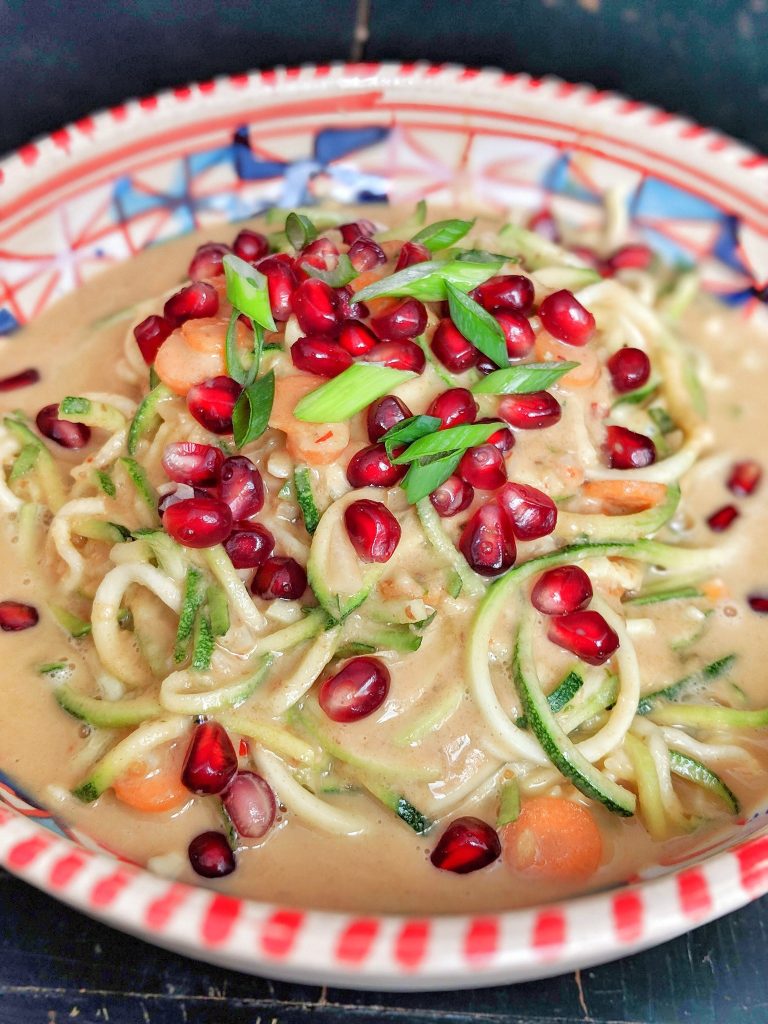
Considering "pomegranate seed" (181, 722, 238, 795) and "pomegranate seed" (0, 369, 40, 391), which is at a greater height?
"pomegranate seed" (0, 369, 40, 391)

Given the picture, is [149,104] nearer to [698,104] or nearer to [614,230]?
[614,230]

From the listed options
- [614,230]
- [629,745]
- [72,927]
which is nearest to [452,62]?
[614,230]

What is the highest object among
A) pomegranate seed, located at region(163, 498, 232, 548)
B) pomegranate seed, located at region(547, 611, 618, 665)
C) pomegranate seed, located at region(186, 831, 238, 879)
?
pomegranate seed, located at region(163, 498, 232, 548)

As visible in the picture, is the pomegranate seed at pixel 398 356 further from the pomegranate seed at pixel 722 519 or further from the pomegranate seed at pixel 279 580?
the pomegranate seed at pixel 722 519

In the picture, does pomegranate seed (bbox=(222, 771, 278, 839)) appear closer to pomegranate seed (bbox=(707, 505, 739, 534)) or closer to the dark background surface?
pomegranate seed (bbox=(707, 505, 739, 534))

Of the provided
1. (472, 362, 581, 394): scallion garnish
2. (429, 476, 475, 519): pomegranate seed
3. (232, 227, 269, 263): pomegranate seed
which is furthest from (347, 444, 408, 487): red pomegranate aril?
(232, 227, 269, 263): pomegranate seed

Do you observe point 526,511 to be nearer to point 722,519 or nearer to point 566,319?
point 566,319

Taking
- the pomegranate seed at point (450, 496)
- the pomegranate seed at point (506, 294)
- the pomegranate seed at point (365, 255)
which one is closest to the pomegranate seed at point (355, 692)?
the pomegranate seed at point (450, 496)
